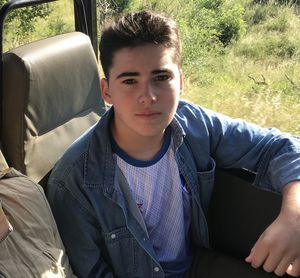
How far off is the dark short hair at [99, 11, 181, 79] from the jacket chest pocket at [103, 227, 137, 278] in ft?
1.44

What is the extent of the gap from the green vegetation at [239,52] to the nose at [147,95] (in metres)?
1.38

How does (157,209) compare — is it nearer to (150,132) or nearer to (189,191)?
(189,191)

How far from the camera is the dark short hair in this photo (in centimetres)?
123

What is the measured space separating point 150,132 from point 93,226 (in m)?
0.30

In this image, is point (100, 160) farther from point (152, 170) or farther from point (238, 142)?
point (238, 142)

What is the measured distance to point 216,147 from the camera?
145cm

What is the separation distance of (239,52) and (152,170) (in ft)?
11.7

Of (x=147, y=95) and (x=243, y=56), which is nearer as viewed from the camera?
(x=147, y=95)

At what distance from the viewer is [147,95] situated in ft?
3.97

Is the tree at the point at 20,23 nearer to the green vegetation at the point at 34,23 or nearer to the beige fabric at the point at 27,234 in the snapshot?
the green vegetation at the point at 34,23

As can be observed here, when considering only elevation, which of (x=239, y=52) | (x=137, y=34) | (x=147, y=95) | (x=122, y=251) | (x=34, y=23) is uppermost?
(x=137, y=34)

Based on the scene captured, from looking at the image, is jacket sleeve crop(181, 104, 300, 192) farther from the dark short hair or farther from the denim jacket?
the dark short hair

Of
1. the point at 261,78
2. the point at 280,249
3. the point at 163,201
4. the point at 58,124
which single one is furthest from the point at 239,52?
the point at 280,249

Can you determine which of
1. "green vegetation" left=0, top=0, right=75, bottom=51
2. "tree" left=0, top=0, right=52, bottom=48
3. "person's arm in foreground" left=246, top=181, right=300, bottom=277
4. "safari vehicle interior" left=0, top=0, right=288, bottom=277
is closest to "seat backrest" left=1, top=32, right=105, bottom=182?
"safari vehicle interior" left=0, top=0, right=288, bottom=277
